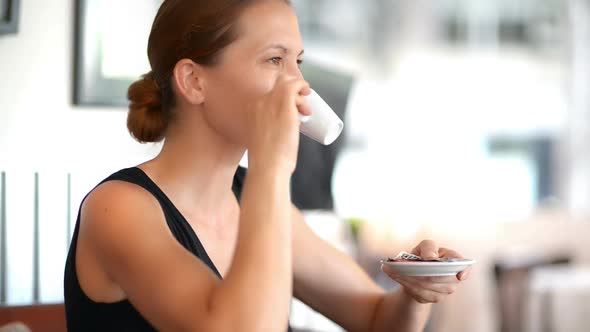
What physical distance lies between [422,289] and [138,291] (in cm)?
42

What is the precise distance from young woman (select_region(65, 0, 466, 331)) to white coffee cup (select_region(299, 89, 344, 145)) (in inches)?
1.1

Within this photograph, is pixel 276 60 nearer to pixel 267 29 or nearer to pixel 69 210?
pixel 267 29

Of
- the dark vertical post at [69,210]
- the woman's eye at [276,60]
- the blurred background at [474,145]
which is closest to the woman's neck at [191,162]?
the woman's eye at [276,60]

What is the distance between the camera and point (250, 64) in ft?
3.99

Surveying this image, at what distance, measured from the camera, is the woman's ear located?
4.10ft

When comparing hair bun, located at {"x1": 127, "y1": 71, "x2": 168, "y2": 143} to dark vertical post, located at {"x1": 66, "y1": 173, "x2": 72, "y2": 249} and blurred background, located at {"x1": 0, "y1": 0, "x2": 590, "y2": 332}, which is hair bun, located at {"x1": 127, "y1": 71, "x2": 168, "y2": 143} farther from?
blurred background, located at {"x1": 0, "y1": 0, "x2": 590, "y2": 332}

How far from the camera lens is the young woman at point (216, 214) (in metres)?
1.02

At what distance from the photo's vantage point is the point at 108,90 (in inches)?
76.6

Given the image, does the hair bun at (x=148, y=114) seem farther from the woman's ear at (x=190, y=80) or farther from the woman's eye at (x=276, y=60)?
the woman's eye at (x=276, y=60)

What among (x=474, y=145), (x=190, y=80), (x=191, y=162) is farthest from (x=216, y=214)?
(x=474, y=145)

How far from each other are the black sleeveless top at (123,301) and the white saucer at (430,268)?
0.27 meters

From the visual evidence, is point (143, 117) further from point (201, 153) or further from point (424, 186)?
point (424, 186)

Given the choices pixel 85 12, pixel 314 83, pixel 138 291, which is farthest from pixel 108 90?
pixel 138 291

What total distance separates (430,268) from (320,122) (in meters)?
0.24
